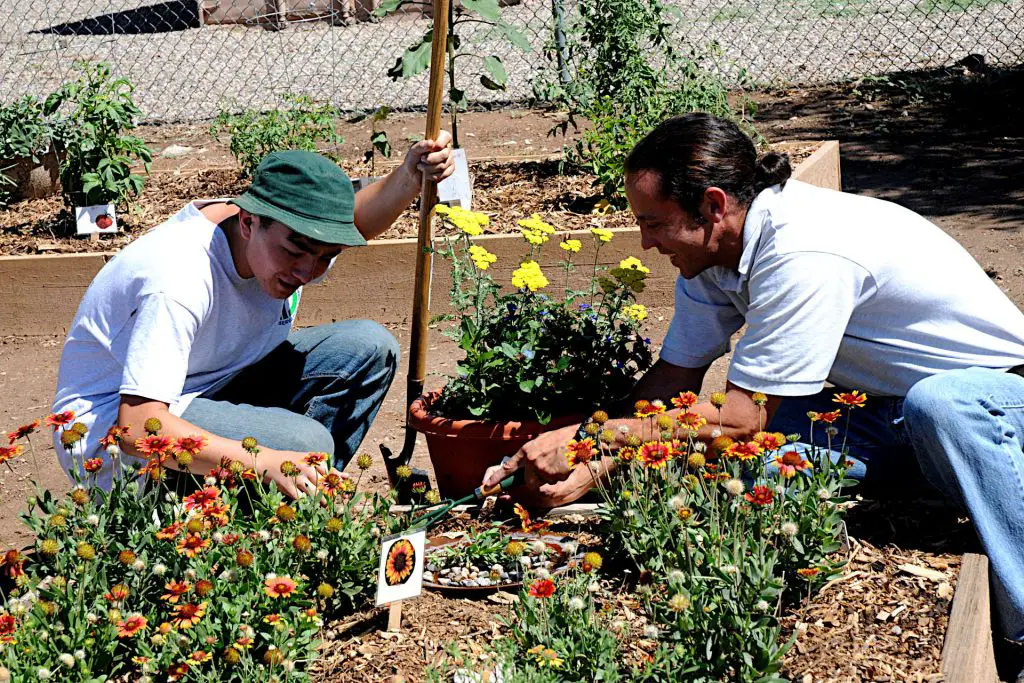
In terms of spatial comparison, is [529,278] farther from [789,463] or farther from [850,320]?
[789,463]

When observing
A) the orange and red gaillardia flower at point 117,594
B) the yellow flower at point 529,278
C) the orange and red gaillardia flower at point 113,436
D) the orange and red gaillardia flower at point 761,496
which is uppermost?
the yellow flower at point 529,278

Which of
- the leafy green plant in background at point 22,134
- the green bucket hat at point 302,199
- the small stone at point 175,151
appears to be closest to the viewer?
the green bucket hat at point 302,199

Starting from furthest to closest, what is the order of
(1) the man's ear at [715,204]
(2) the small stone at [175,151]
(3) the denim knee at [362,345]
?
(2) the small stone at [175,151] < (3) the denim knee at [362,345] < (1) the man's ear at [715,204]

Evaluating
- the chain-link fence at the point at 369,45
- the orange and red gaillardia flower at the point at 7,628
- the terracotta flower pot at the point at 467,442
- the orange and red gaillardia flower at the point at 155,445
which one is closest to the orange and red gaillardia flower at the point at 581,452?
the terracotta flower pot at the point at 467,442

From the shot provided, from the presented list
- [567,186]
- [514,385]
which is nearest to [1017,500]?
[514,385]

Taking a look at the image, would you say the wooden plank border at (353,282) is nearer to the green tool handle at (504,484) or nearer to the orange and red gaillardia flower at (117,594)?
the green tool handle at (504,484)

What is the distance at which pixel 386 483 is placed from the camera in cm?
395

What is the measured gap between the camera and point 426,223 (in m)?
3.29

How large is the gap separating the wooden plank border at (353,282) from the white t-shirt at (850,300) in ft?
7.42

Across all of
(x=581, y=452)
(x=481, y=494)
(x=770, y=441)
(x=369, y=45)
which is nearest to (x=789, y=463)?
(x=770, y=441)

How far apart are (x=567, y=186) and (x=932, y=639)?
13.3 feet

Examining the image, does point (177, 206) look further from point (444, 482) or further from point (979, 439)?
point (979, 439)

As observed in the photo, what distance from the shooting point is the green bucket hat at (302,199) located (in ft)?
9.11

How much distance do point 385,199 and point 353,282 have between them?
6.62ft
